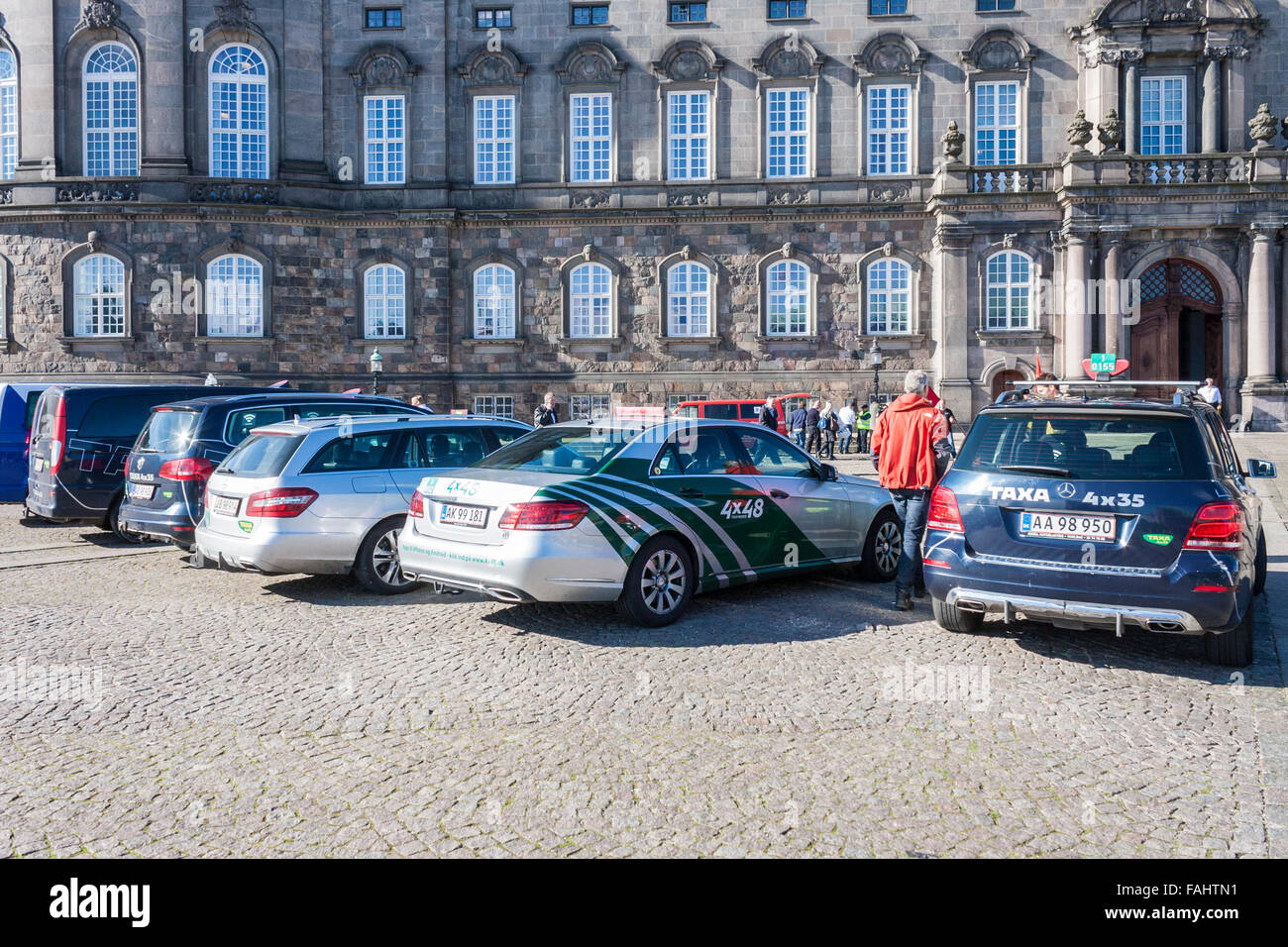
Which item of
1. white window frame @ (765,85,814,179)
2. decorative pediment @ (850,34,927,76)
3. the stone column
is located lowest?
the stone column

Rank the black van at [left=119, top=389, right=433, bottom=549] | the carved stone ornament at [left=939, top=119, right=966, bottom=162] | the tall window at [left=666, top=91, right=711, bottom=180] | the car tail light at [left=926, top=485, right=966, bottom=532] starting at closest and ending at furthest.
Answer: the car tail light at [left=926, top=485, right=966, bottom=532] < the black van at [left=119, top=389, right=433, bottom=549] < the carved stone ornament at [left=939, top=119, right=966, bottom=162] < the tall window at [left=666, top=91, right=711, bottom=180]

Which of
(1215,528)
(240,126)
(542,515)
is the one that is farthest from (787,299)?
(1215,528)

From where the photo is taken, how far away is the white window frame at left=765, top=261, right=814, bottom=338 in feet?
111

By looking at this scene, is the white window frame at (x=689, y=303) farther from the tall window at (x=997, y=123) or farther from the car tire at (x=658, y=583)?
the car tire at (x=658, y=583)

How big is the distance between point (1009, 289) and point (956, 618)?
2668cm

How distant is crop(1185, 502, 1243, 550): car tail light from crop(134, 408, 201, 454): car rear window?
9927mm

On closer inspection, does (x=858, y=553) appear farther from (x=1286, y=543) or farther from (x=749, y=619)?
(x=1286, y=543)

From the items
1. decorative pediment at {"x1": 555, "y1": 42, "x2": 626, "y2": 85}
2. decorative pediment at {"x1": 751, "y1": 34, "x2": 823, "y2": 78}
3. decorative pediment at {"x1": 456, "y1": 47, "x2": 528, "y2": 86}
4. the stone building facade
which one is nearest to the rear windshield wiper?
the stone building facade

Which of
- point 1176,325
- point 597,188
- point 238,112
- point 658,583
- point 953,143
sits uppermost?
point 238,112

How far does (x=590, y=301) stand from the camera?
114 ft

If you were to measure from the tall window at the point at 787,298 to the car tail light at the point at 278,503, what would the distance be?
25.8 metres

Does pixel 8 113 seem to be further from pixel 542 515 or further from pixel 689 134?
pixel 542 515

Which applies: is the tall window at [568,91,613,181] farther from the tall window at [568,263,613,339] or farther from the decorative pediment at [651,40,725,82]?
the tall window at [568,263,613,339]

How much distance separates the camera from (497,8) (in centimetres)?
3469
